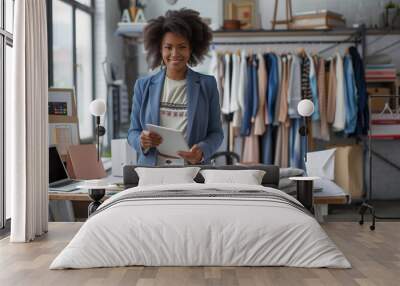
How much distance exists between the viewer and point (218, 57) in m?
8.05

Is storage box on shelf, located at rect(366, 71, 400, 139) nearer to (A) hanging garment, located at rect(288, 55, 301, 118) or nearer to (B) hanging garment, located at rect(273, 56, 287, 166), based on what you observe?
(A) hanging garment, located at rect(288, 55, 301, 118)

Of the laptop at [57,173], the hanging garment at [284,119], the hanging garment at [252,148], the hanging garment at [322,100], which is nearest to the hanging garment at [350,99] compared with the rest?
the hanging garment at [322,100]

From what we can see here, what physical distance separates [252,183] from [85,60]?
3.93m

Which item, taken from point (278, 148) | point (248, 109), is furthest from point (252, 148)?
point (248, 109)

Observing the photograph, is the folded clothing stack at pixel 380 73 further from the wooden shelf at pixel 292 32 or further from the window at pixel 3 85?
the window at pixel 3 85

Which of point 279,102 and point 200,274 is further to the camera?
point 279,102

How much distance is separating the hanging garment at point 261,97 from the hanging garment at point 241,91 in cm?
16

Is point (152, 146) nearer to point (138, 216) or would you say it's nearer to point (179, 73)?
point (179, 73)

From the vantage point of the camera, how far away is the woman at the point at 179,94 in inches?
194

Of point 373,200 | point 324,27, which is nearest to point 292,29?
point 324,27

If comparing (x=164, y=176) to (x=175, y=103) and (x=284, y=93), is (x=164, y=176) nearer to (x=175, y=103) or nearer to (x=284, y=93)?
(x=175, y=103)

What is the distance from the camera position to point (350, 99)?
797cm

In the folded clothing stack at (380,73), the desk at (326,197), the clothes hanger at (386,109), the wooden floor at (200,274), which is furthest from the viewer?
the folded clothing stack at (380,73)

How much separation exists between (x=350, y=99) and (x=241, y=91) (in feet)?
3.85
